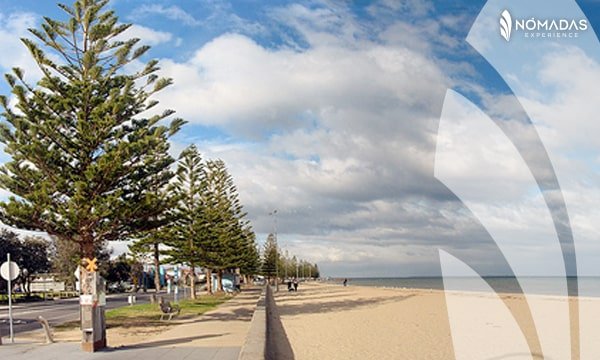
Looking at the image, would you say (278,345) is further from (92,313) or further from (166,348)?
(92,313)

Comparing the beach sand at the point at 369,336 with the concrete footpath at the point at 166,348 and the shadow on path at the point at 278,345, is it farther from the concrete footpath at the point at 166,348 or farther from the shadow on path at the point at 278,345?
the concrete footpath at the point at 166,348

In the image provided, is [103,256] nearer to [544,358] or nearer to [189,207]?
[189,207]

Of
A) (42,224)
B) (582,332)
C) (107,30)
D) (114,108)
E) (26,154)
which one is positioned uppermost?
(107,30)

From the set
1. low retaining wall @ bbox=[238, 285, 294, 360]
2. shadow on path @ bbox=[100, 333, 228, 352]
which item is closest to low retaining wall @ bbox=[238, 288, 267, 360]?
low retaining wall @ bbox=[238, 285, 294, 360]

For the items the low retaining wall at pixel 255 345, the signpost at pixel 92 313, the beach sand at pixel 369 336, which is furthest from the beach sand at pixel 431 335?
the signpost at pixel 92 313

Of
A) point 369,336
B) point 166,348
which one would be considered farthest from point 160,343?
point 369,336

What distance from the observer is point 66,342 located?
12.6m

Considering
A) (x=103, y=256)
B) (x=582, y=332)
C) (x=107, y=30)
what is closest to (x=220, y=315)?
(x=107, y=30)

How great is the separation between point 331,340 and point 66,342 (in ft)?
19.0

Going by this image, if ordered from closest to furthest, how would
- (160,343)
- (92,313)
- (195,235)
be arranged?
(92,313) → (160,343) → (195,235)

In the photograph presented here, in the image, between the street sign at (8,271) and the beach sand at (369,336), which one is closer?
the beach sand at (369,336)

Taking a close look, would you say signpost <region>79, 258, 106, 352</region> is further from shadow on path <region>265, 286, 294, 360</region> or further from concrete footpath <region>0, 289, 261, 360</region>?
shadow on path <region>265, 286, 294, 360</region>

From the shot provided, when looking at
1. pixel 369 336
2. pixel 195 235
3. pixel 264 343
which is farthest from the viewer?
pixel 195 235

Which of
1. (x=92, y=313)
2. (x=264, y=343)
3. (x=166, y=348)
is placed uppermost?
(x=92, y=313)
